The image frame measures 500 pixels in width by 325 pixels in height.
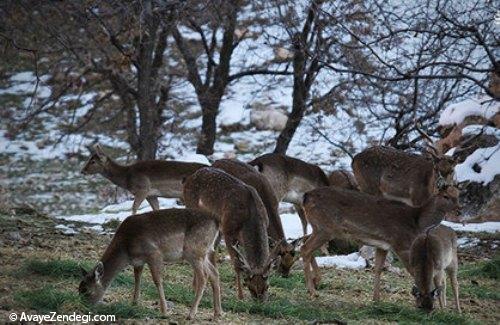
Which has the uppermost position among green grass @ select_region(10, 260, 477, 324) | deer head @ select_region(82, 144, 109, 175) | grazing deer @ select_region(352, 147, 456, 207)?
deer head @ select_region(82, 144, 109, 175)

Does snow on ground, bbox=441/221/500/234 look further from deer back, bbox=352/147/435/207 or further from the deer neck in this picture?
the deer neck

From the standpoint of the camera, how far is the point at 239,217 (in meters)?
10.5

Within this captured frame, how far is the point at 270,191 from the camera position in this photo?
12.3 meters

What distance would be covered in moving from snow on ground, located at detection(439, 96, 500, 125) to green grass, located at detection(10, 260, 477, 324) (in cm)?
707

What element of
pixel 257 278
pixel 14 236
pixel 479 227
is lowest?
pixel 257 278

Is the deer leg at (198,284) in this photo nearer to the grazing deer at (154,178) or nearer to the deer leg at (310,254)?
the deer leg at (310,254)

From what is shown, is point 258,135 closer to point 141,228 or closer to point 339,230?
point 339,230

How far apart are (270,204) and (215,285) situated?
10.9 feet

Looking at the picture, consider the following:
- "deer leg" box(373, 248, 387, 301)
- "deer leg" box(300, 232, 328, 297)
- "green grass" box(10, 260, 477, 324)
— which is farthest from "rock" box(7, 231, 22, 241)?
"deer leg" box(373, 248, 387, 301)

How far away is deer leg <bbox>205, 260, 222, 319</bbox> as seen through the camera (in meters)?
8.66

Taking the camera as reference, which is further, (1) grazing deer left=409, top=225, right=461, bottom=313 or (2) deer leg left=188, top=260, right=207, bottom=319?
(1) grazing deer left=409, top=225, right=461, bottom=313

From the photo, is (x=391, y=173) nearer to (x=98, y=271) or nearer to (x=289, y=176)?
(x=289, y=176)

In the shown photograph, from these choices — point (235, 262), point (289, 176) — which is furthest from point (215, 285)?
point (289, 176)

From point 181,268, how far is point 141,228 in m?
2.79
